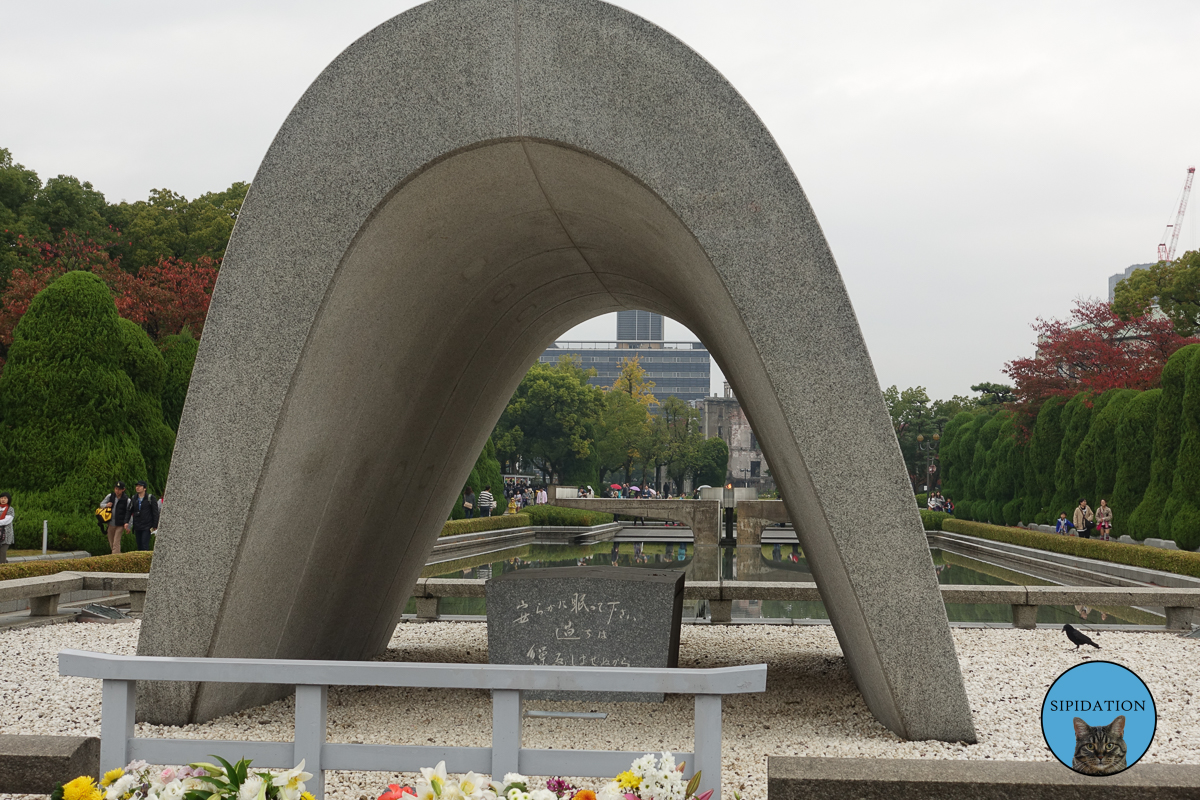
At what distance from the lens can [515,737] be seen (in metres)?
3.09

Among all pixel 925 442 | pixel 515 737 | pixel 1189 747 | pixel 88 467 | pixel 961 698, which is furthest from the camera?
pixel 925 442

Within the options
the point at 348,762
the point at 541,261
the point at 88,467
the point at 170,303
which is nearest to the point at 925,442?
the point at 170,303

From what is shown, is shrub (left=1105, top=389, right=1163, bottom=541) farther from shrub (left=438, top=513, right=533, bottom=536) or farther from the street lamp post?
the street lamp post

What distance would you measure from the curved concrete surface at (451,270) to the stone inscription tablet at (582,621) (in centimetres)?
126

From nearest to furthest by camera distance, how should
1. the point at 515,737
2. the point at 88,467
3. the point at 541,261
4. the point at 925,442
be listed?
the point at 515,737 < the point at 541,261 < the point at 88,467 < the point at 925,442

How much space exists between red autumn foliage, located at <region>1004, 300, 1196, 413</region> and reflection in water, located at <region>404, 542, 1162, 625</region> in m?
6.27

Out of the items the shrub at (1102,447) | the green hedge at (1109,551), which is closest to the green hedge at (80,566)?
the green hedge at (1109,551)

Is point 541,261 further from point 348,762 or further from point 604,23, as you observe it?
point 348,762

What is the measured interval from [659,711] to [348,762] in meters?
3.46

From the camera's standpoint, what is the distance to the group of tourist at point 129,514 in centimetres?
1423

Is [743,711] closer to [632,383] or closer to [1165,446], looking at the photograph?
[1165,446]

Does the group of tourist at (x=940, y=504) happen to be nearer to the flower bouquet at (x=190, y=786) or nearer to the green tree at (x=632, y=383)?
the green tree at (x=632, y=383)

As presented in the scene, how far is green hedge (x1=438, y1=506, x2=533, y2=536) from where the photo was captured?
84.6 feet

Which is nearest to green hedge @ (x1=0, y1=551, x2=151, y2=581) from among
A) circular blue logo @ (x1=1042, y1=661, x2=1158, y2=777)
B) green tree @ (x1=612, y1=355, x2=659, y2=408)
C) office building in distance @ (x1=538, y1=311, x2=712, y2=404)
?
circular blue logo @ (x1=1042, y1=661, x2=1158, y2=777)
